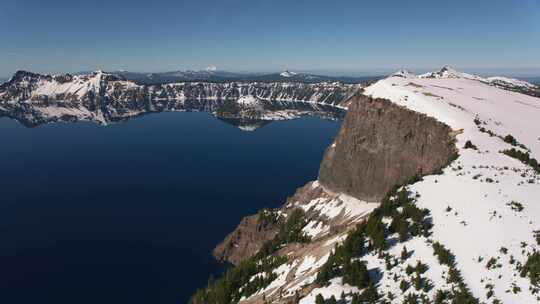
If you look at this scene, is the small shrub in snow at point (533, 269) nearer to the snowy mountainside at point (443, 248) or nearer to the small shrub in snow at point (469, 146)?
the snowy mountainside at point (443, 248)

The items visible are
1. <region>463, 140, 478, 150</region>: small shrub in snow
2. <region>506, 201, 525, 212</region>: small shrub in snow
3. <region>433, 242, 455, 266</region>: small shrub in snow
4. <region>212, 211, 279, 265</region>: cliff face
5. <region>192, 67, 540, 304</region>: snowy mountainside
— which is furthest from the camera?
<region>212, 211, 279, 265</region>: cliff face

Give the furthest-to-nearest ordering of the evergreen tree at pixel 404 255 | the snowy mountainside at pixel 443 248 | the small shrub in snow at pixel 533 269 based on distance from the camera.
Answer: the evergreen tree at pixel 404 255, the snowy mountainside at pixel 443 248, the small shrub in snow at pixel 533 269

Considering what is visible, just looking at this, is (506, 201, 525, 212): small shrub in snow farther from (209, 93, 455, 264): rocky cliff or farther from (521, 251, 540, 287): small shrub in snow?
(209, 93, 455, 264): rocky cliff

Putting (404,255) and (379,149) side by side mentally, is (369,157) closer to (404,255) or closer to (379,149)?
(379,149)

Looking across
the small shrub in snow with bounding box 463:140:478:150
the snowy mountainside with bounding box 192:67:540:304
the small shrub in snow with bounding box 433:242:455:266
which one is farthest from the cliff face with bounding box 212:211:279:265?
the small shrub in snow with bounding box 433:242:455:266

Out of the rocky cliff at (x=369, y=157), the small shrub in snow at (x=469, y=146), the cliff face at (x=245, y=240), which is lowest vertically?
the cliff face at (x=245, y=240)

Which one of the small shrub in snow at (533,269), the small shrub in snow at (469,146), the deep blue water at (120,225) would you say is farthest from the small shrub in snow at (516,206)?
the deep blue water at (120,225)

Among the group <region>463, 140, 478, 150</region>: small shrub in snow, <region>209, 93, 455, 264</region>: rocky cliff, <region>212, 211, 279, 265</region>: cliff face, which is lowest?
<region>212, 211, 279, 265</region>: cliff face

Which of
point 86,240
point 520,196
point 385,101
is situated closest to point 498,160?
point 520,196

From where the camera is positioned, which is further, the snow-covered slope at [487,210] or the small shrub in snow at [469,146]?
the small shrub in snow at [469,146]
